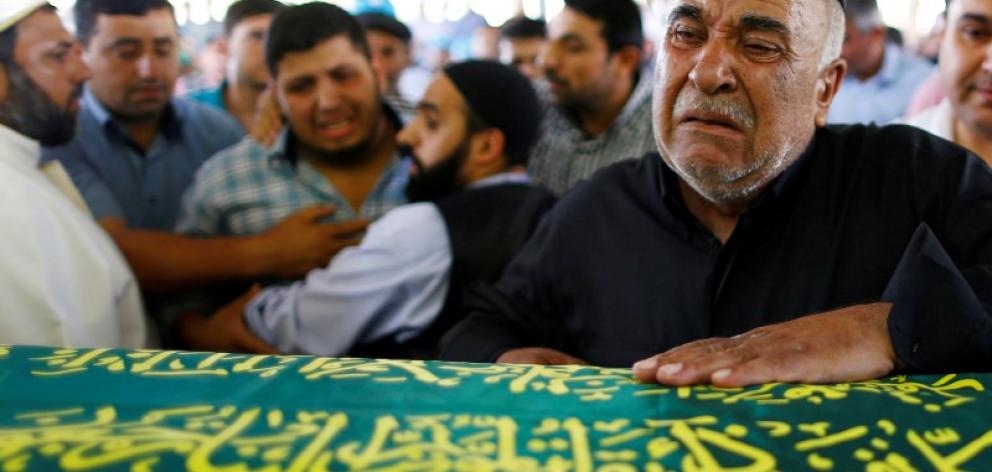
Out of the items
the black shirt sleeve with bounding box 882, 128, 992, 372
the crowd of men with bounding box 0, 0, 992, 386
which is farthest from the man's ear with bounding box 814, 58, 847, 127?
the black shirt sleeve with bounding box 882, 128, 992, 372

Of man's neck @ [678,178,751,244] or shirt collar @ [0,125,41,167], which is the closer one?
man's neck @ [678,178,751,244]

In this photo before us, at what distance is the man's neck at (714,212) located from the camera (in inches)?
78.7

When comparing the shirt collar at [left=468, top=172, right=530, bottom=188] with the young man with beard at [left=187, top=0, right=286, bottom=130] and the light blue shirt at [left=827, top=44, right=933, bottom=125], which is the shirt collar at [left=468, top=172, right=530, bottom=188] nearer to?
the young man with beard at [left=187, top=0, right=286, bottom=130]

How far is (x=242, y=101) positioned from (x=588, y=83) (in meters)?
1.25

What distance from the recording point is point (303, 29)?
9.39 feet

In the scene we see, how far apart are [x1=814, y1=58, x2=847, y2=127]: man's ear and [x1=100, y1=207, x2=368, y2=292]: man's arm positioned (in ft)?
4.42

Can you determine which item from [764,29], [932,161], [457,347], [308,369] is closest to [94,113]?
[457,347]

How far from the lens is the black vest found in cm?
259

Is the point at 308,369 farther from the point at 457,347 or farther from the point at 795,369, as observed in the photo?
the point at 795,369

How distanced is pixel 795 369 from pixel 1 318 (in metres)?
1.62

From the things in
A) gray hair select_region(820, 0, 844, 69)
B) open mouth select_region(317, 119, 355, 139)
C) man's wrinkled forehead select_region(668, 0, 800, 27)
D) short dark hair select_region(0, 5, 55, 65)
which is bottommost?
open mouth select_region(317, 119, 355, 139)

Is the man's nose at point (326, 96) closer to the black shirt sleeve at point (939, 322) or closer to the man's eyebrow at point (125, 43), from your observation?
the man's eyebrow at point (125, 43)

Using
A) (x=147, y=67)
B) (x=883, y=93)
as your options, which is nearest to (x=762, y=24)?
(x=147, y=67)

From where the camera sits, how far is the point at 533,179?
323 centimetres
